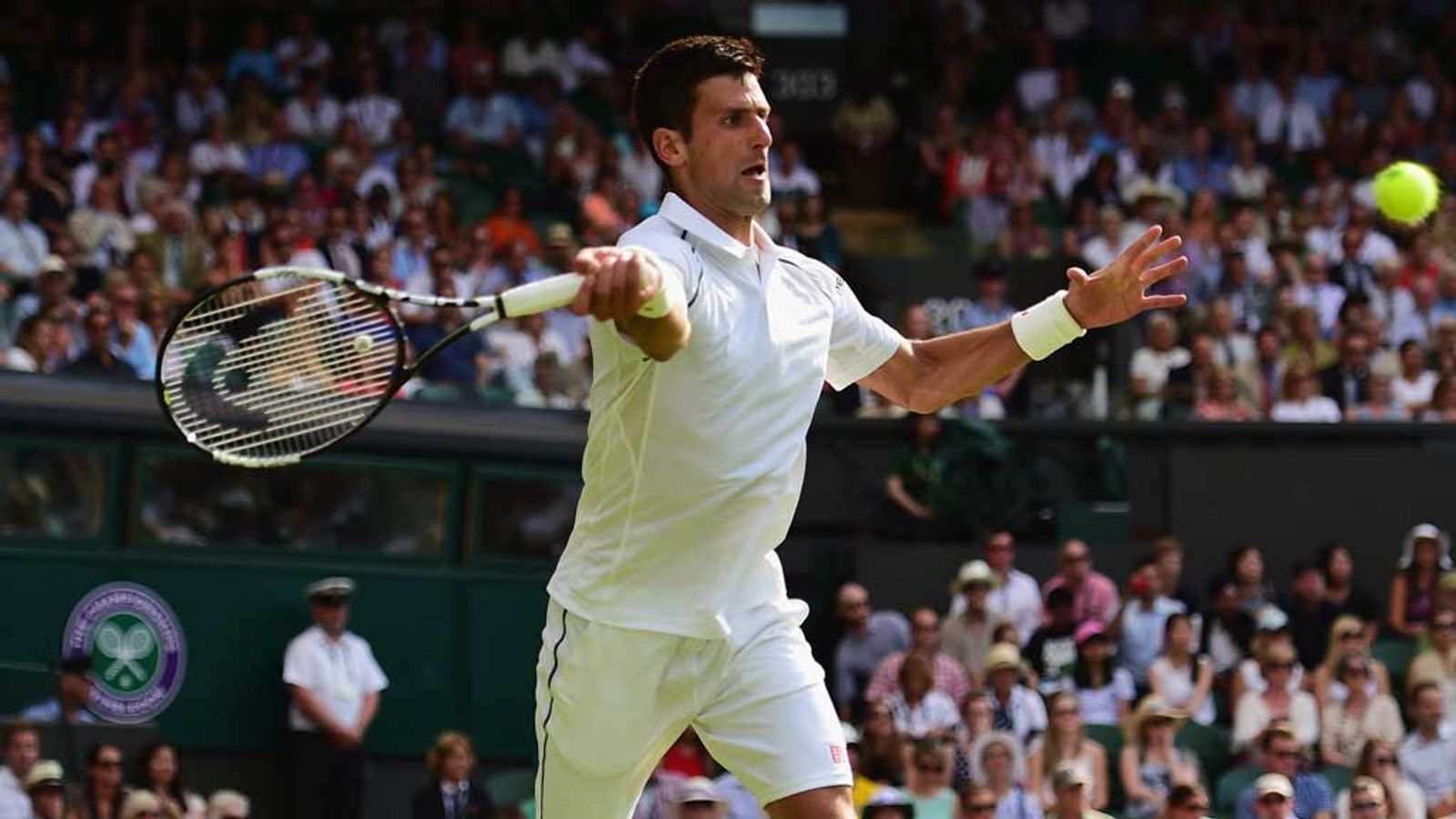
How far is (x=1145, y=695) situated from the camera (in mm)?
13422

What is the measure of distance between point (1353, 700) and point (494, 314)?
9.04 metres

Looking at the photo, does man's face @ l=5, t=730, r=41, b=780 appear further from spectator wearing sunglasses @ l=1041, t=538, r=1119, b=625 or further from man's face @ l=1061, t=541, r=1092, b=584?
man's face @ l=1061, t=541, r=1092, b=584

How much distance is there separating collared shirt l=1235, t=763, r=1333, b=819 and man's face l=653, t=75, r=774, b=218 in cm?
Result: 711

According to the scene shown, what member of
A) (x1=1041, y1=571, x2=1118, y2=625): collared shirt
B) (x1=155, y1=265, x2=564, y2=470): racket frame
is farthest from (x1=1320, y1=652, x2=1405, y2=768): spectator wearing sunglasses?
(x1=155, y1=265, x2=564, y2=470): racket frame

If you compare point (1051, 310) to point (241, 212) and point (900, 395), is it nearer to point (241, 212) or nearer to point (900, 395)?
point (900, 395)

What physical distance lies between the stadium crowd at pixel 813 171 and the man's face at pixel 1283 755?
11.5 ft

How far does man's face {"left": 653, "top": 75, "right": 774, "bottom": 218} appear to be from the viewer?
5522 millimetres

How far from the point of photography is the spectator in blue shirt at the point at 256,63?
59.3 feet

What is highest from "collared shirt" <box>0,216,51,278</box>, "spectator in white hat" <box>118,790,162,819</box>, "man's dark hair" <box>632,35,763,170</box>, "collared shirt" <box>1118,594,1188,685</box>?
"collared shirt" <box>0,216,51,278</box>

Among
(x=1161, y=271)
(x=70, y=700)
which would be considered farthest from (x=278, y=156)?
(x=1161, y=271)

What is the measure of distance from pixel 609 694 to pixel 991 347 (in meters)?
1.32

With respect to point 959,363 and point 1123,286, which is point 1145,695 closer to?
point 959,363

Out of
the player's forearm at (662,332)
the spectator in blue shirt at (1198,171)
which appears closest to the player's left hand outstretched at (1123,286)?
the player's forearm at (662,332)

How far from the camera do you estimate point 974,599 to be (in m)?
13.5
